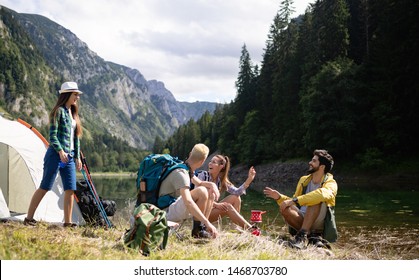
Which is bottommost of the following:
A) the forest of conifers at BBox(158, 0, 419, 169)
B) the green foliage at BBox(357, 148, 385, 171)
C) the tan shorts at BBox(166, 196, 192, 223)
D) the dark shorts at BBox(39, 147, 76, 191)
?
the green foliage at BBox(357, 148, 385, 171)

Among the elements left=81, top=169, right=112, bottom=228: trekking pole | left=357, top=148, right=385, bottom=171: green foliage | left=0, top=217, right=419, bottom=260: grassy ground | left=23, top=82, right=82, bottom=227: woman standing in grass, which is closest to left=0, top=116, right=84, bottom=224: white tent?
left=81, top=169, right=112, bottom=228: trekking pole

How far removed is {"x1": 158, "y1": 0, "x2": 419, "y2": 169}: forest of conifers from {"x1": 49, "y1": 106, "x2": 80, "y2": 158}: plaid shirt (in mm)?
31278

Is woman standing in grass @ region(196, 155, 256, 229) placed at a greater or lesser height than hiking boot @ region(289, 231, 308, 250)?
greater

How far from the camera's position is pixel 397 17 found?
37.3m

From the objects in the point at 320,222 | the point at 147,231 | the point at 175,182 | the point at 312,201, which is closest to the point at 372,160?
the point at 320,222

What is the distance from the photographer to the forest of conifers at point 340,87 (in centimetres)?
3553

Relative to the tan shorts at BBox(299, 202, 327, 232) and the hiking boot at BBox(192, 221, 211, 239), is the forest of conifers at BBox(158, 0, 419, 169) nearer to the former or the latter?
the tan shorts at BBox(299, 202, 327, 232)

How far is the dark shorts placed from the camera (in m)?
6.72

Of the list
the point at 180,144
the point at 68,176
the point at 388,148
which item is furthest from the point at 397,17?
the point at 180,144

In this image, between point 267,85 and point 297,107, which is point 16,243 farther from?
point 267,85

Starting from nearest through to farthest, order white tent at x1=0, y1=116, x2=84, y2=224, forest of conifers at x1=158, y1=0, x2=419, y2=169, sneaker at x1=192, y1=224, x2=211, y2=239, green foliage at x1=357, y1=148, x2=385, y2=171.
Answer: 1. sneaker at x1=192, y1=224, x2=211, y2=239
2. white tent at x1=0, y1=116, x2=84, y2=224
3. green foliage at x1=357, y1=148, x2=385, y2=171
4. forest of conifers at x1=158, y1=0, x2=419, y2=169

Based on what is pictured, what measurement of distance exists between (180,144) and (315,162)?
320 feet

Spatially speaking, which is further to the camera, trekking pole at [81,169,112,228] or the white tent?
the white tent

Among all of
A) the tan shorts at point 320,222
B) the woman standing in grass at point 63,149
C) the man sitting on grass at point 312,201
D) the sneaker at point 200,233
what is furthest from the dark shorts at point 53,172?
the tan shorts at point 320,222
